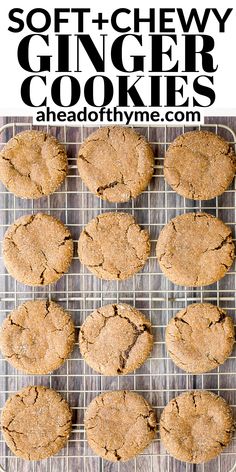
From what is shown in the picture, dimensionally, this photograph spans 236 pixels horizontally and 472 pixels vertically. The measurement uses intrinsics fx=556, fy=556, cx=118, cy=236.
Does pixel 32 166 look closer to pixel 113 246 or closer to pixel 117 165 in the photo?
pixel 117 165

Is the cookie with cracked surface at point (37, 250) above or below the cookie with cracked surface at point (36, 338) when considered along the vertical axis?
above

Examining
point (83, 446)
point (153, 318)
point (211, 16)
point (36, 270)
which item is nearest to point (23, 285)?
point (36, 270)

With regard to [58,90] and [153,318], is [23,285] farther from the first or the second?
[58,90]

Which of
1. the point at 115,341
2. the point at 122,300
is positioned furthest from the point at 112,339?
the point at 122,300

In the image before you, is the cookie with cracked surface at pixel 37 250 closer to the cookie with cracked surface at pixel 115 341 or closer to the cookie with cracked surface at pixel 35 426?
the cookie with cracked surface at pixel 115 341

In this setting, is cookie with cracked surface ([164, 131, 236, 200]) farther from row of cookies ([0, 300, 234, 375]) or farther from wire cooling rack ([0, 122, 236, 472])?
row of cookies ([0, 300, 234, 375])

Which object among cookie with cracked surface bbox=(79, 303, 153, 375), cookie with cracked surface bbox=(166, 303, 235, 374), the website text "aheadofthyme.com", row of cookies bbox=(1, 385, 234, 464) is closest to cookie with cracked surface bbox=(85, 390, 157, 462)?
row of cookies bbox=(1, 385, 234, 464)

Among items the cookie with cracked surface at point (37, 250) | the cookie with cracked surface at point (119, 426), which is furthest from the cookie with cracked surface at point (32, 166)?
the cookie with cracked surface at point (119, 426)
